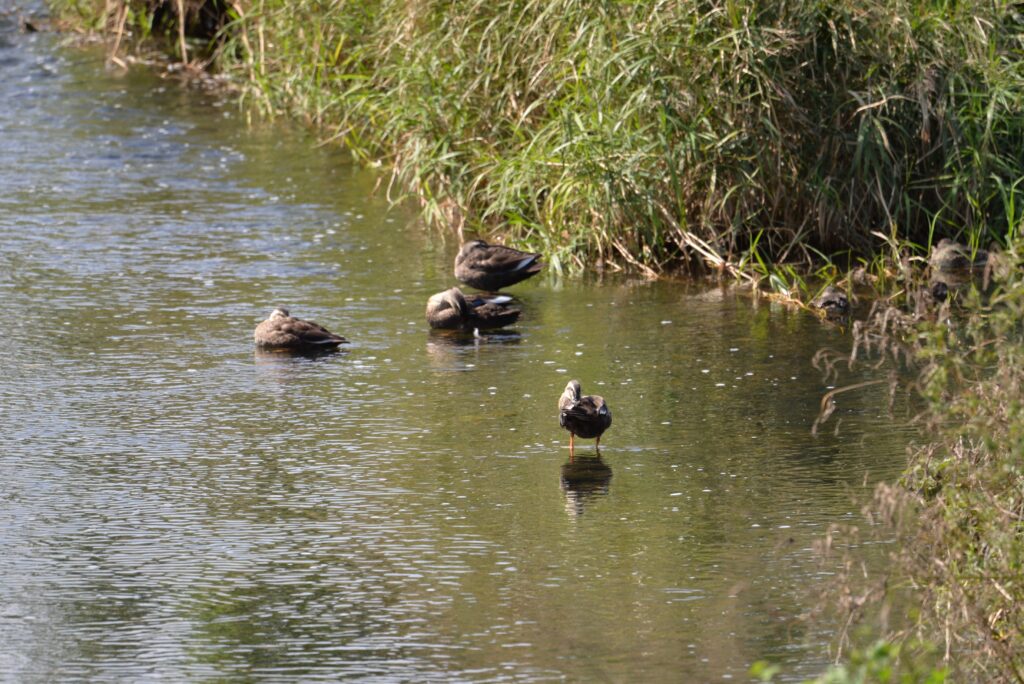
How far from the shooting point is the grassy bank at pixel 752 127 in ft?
36.7

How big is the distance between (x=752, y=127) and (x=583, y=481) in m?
4.35

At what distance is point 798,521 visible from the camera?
23.1ft

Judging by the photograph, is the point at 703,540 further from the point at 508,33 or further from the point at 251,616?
the point at 508,33

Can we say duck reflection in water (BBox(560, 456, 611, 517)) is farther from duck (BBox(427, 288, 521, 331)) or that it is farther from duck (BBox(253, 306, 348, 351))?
duck (BBox(427, 288, 521, 331))

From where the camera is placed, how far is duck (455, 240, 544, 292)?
436 inches

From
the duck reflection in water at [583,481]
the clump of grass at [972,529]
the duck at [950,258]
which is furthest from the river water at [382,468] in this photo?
the duck at [950,258]

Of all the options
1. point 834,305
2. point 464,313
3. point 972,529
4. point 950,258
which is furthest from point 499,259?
point 972,529

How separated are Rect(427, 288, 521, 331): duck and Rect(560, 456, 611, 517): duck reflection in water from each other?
2527 millimetres

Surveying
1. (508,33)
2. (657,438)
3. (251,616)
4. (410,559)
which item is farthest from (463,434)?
(508,33)

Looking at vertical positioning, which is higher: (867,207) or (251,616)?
(867,207)

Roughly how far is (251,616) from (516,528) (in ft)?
4.40

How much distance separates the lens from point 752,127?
11.2 meters

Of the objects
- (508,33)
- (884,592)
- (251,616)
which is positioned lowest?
(251,616)

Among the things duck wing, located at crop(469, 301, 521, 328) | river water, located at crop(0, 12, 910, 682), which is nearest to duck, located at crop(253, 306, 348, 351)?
river water, located at crop(0, 12, 910, 682)
